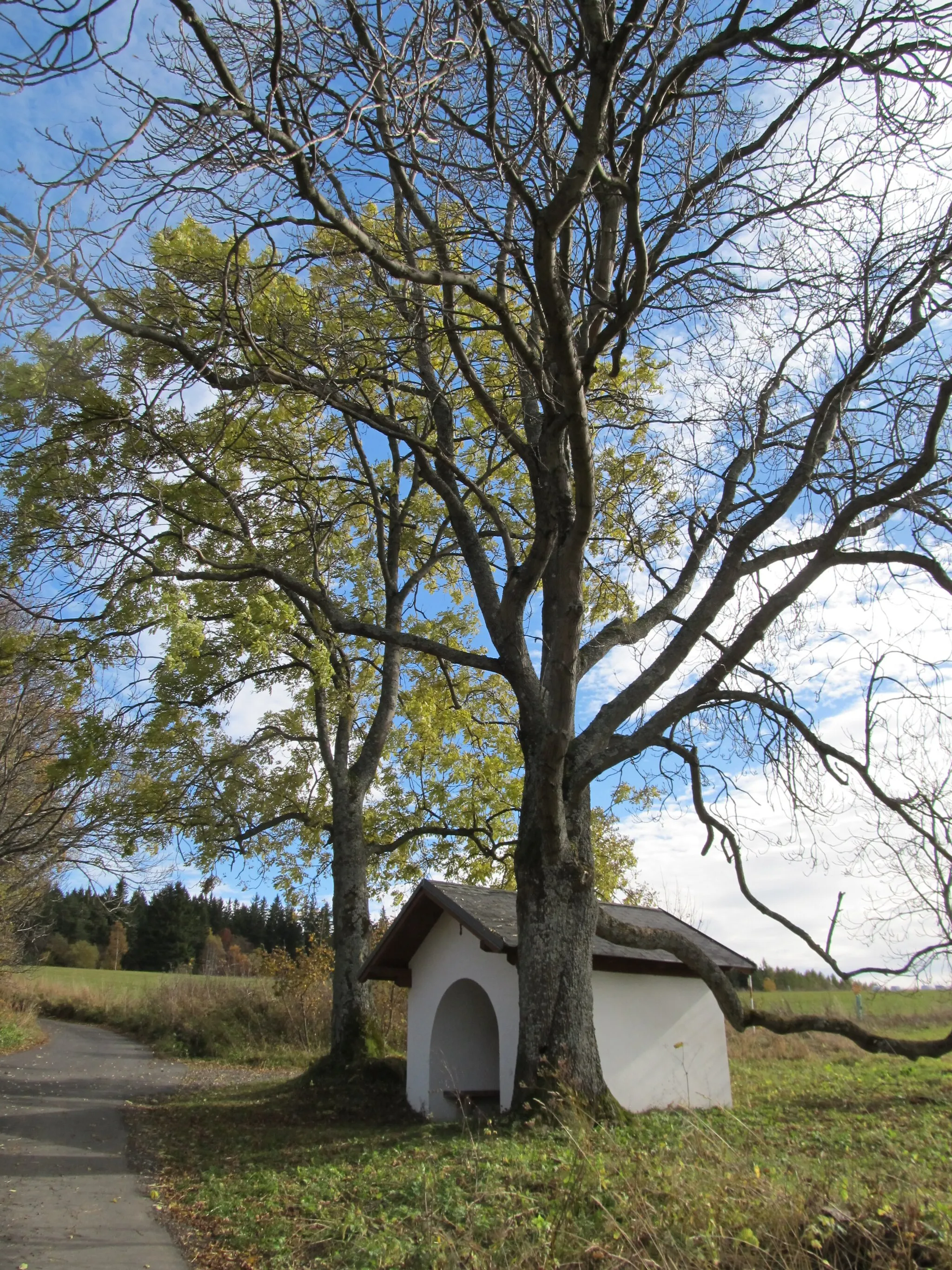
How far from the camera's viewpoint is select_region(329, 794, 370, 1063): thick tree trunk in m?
15.6

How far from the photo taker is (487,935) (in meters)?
12.1

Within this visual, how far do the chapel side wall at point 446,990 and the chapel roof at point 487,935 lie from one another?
259 millimetres

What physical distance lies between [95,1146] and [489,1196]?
284 inches

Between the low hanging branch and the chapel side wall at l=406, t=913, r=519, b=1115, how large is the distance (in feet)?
10.2

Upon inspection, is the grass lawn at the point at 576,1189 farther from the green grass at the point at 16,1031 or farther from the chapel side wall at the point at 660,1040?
the green grass at the point at 16,1031

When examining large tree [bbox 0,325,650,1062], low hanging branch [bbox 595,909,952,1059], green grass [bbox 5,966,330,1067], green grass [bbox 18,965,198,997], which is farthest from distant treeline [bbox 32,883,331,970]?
low hanging branch [bbox 595,909,952,1059]

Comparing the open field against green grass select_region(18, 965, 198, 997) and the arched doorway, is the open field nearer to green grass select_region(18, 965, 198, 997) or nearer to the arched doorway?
the arched doorway

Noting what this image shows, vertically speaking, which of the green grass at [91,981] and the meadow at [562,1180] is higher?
the meadow at [562,1180]

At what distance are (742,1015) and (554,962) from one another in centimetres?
192

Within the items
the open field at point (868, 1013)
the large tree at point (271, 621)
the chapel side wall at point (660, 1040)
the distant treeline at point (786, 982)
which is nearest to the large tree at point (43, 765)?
the large tree at point (271, 621)

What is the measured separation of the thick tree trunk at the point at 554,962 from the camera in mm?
8703

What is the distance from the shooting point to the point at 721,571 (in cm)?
980

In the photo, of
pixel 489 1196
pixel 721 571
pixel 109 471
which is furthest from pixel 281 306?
pixel 489 1196

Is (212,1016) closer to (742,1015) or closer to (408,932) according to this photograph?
(408,932)
